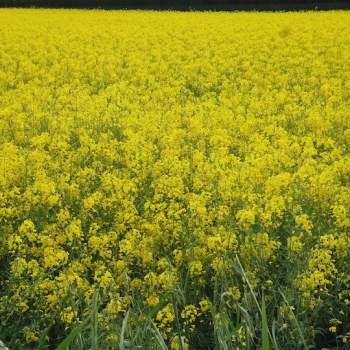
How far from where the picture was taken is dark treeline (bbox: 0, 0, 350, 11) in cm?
3219

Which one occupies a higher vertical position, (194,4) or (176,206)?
(176,206)

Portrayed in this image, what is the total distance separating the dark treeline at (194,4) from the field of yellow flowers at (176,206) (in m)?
20.5

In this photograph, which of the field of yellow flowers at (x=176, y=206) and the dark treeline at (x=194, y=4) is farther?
the dark treeline at (x=194, y=4)

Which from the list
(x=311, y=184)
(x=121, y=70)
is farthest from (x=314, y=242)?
(x=121, y=70)

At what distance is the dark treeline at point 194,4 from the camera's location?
32188mm

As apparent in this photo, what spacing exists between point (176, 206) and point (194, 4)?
3179 centimetres

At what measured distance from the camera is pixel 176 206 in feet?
15.0

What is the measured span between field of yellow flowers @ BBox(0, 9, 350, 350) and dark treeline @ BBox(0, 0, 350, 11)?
2053 cm

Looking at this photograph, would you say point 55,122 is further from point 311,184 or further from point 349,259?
point 349,259

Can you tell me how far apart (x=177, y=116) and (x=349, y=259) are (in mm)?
4082

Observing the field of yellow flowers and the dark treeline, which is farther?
the dark treeline

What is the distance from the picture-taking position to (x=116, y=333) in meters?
3.05

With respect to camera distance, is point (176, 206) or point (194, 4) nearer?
point (176, 206)

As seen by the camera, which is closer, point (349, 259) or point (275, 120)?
point (349, 259)
